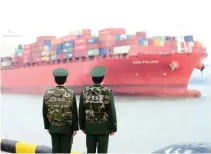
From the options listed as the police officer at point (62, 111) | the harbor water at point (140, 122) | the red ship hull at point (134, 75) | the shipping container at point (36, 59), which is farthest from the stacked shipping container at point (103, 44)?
the police officer at point (62, 111)

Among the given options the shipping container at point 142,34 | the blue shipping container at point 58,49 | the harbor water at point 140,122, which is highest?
the shipping container at point 142,34

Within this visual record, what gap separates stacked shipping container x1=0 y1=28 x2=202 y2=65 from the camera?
15.8 m

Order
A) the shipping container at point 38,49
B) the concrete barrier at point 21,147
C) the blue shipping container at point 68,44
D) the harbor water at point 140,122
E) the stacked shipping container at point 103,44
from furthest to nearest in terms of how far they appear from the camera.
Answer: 1. the shipping container at point 38,49
2. the blue shipping container at point 68,44
3. the stacked shipping container at point 103,44
4. the harbor water at point 140,122
5. the concrete barrier at point 21,147

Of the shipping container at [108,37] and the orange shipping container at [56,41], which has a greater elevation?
the shipping container at [108,37]

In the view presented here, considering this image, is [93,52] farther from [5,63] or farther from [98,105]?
[98,105]

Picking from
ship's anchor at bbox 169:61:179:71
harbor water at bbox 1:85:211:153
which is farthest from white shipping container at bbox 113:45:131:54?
harbor water at bbox 1:85:211:153

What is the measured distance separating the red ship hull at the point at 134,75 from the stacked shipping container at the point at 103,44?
0.45m

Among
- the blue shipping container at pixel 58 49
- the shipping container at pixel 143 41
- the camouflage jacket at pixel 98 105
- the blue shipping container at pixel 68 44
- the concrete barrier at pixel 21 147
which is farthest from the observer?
the blue shipping container at pixel 58 49

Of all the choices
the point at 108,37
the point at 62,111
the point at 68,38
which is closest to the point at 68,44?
the point at 68,38

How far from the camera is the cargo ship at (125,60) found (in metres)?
14.8

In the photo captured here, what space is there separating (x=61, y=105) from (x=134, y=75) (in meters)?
13.0

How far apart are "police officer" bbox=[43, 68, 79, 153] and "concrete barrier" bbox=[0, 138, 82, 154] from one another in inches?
24.6

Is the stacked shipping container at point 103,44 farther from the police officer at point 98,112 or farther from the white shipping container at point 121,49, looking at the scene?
the police officer at point 98,112

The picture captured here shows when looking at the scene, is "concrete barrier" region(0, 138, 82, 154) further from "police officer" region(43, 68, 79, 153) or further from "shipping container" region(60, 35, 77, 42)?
"shipping container" region(60, 35, 77, 42)
